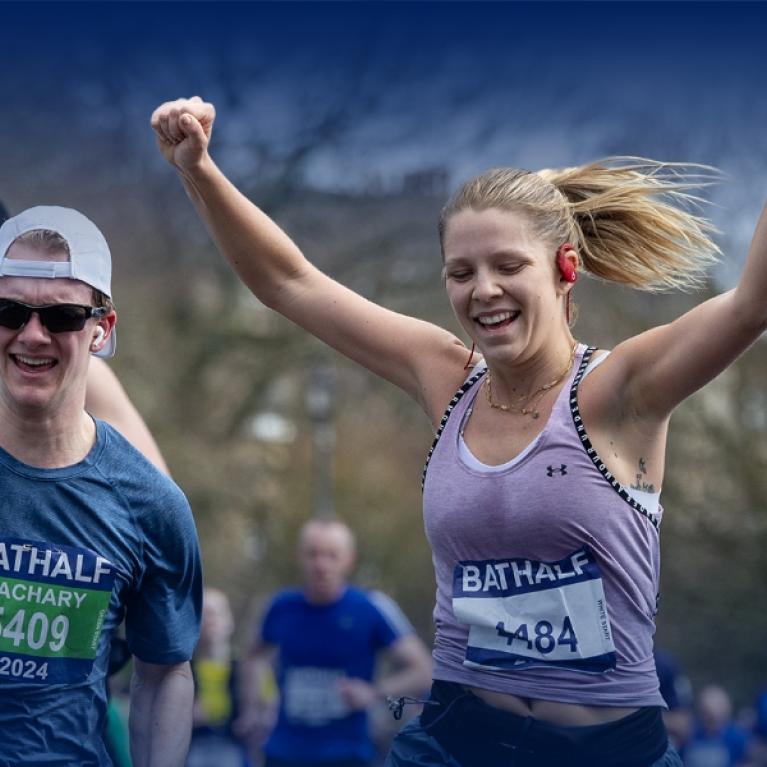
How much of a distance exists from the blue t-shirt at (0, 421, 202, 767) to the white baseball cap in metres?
0.38

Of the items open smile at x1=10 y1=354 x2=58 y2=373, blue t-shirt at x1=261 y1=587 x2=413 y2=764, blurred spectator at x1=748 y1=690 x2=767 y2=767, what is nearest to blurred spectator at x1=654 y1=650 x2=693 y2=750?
blue t-shirt at x1=261 y1=587 x2=413 y2=764

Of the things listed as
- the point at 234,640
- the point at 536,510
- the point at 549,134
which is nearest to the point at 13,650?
the point at 536,510

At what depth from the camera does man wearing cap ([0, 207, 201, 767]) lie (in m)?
3.18

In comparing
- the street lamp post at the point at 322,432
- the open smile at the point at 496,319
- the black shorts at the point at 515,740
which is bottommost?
the black shorts at the point at 515,740

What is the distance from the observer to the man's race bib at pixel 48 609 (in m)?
3.16

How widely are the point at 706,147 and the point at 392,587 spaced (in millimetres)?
10551

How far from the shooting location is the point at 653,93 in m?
14.8

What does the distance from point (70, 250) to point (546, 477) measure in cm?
120

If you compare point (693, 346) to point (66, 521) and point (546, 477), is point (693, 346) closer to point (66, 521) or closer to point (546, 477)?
point (546, 477)

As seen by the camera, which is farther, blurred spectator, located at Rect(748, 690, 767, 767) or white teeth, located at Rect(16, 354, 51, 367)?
blurred spectator, located at Rect(748, 690, 767, 767)

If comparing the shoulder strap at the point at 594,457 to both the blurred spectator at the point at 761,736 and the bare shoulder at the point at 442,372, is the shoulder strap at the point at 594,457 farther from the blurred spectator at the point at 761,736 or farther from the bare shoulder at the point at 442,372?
the blurred spectator at the point at 761,736

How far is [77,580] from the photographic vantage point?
3229 mm

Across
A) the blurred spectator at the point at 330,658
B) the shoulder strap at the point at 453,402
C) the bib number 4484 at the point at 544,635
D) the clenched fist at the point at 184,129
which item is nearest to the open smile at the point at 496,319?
the shoulder strap at the point at 453,402

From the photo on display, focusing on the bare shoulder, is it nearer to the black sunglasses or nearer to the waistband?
the waistband
